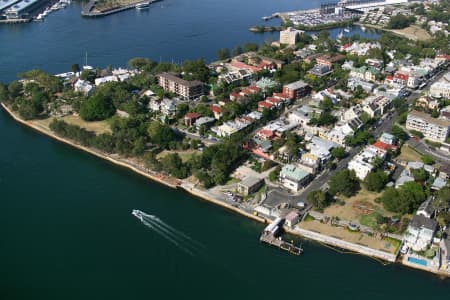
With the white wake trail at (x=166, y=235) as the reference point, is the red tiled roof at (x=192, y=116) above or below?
above

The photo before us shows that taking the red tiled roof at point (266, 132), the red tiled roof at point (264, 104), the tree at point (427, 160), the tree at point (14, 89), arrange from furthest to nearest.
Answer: the tree at point (14, 89) → the red tiled roof at point (264, 104) → the red tiled roof at point (266, 132) → the tree at point (427, 160)

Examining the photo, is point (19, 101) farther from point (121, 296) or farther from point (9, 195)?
point (121, 296)

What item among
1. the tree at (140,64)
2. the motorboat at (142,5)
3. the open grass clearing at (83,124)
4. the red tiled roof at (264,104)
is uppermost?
the motorboat at (142,5)

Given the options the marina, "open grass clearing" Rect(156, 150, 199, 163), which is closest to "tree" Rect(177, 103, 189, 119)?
"open grass clearing" Rect(156, 150, 199, 163)

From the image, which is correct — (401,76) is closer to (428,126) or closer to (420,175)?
(428,126)

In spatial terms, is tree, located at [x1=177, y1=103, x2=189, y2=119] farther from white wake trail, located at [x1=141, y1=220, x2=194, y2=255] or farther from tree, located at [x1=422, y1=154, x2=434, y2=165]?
tree, located at [x1=422, y1=154, x2=434, y2=165]

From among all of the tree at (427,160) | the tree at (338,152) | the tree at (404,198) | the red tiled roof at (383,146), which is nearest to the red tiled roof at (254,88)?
the tree at (338,152)

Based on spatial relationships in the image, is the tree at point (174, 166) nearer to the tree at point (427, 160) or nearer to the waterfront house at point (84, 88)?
the waterfront house at point (84, 88)
